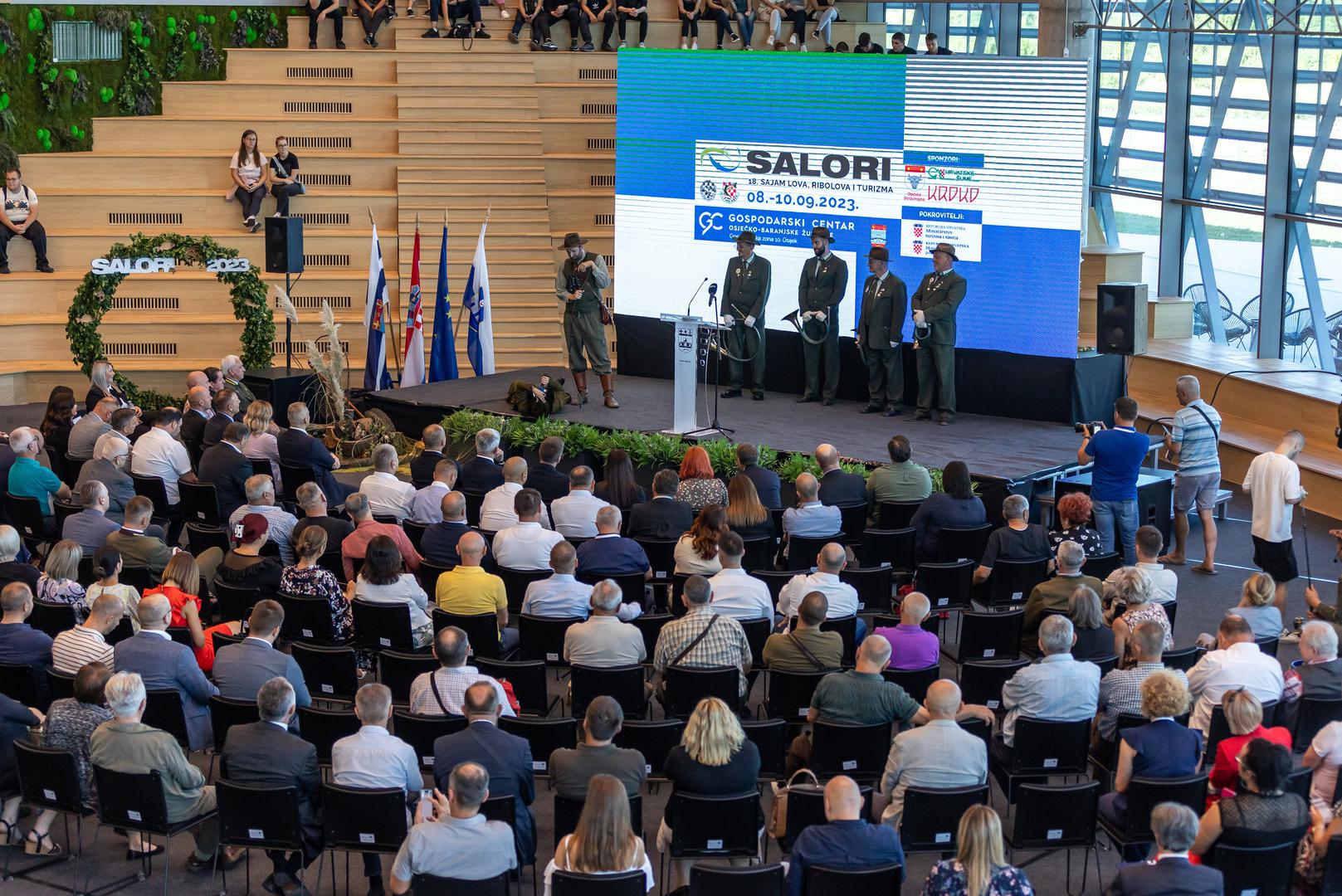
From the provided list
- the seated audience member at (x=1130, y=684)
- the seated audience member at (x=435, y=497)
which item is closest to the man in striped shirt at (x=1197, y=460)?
the seated audience member at (x=1130, y=684)

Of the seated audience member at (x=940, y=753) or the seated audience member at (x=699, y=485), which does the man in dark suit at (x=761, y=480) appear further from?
the seated audience member at (x=940, y=753)

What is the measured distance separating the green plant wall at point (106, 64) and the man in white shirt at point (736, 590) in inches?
518

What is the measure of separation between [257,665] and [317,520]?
6.53ft

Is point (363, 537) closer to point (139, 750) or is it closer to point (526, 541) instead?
point (526, 541)

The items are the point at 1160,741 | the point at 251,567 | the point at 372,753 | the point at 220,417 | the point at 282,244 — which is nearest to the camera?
the point at 372,753

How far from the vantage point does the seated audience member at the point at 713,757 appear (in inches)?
232

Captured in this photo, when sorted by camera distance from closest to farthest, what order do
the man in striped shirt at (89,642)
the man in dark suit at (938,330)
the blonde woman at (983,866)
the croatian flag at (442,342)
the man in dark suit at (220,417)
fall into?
the blonde woman at (983,866) → the man in striped shirt at (89,642) → the man in dark suit at (220,417) → the man in dark suit at (938,330) → the croatian flag at (442,342)

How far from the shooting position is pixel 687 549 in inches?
332

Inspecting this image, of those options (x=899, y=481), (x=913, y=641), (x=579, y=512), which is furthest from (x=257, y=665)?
(x=899, y=481)

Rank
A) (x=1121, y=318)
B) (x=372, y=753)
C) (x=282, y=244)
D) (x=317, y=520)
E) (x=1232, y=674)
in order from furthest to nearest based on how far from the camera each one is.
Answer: (x=282, y=244), (x=1121, y=318), (x=317, y=520), (x=1232, y=674), (x=372, y=753)

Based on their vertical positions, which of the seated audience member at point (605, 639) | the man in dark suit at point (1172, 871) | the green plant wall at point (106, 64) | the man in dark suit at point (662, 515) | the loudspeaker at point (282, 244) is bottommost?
the man in dark suit at point (1172, 871)

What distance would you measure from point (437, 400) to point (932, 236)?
465cm

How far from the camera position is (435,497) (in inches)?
370

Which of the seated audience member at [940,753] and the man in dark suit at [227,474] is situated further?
the man in dark suit at [227,474]
